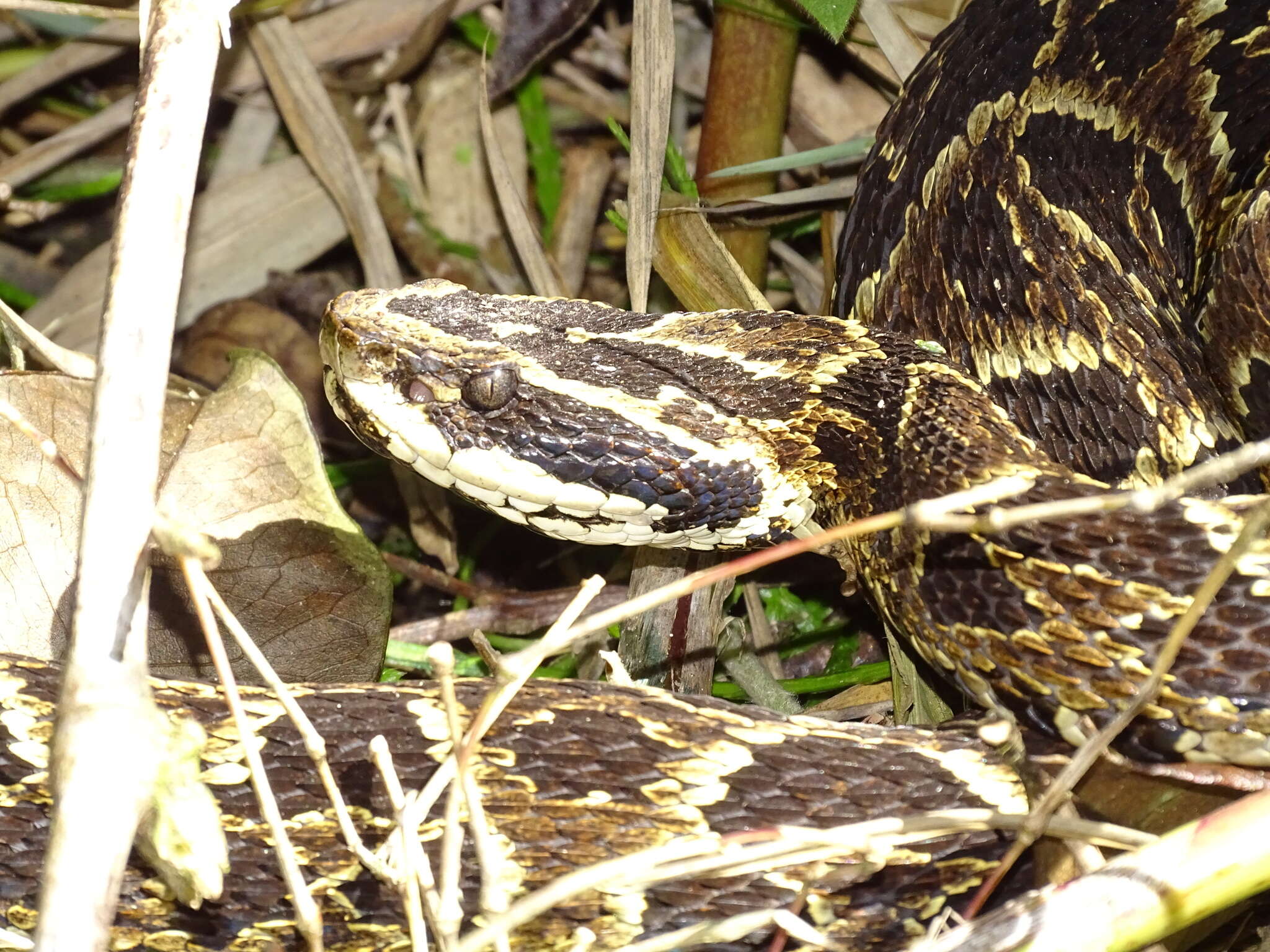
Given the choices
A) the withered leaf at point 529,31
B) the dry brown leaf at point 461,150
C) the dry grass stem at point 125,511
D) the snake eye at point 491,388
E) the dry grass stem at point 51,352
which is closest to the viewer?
the dry grass stem at point 125,511

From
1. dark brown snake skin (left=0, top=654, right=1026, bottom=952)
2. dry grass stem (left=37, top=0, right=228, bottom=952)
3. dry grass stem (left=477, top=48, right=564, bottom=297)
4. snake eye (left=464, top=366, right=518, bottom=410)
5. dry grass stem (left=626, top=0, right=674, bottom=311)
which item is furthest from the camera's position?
dry grass stem (left=477, top=48, right=564, bottom=297)

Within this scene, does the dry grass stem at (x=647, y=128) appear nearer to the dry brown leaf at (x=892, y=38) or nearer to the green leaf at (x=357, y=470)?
the dry brown leaf at (x=892, y=38)

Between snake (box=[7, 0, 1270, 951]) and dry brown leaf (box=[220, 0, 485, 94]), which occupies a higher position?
dry brown leaf (box=[220, 0, 485, 94])

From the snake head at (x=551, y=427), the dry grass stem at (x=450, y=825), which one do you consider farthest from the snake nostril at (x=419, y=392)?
the dry grass stem at (x=450, y=825)

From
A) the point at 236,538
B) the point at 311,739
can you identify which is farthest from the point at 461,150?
the point at 311,739

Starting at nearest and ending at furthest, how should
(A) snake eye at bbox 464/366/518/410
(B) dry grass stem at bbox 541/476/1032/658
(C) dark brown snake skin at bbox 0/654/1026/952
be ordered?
1. (B) dry grass stem at bbox 541/476/1032/658
2. (C) dark brown snake skin at bbox 0/654/1026/952
3. (A) snake eye at bbox 464/366/518/410

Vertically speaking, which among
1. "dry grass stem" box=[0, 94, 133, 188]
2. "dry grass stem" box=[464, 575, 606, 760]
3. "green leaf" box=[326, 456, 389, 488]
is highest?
"dry grass stem" box=[0, 94, 133, 188]

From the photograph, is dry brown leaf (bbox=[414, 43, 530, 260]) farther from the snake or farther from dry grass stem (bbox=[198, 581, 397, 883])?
dry grass stem (bbox=[198, 581, 397, 883])

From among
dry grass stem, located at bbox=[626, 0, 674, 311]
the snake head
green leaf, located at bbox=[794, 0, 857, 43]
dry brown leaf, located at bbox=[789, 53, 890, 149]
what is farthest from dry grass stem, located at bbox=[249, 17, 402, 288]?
green leaf, located at bbox=[794, 0, 857, 43]
